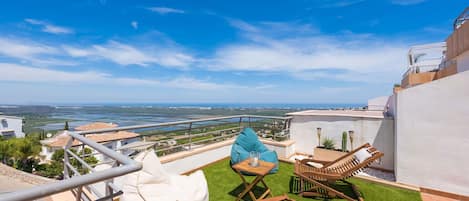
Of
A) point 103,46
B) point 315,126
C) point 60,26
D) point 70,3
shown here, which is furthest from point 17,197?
point 60,26

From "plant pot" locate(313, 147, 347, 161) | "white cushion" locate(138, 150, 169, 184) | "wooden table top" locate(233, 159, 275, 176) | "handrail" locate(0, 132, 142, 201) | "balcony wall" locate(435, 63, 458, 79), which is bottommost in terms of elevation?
"plant pot" locate(313, 147, 347, 161)

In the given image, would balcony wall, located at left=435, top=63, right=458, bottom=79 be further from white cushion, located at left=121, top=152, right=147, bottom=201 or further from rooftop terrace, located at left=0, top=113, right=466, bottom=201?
white cushion, located at left=121, top=152, right=147, bottom=201

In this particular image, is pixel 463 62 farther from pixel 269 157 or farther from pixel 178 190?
pixel 178 190

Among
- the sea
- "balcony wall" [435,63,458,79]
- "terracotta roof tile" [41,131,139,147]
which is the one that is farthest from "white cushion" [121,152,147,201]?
"balcony wall" [435,63,458,79]

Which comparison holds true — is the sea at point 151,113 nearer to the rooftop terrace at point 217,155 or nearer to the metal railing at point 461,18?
the rooftop terrace at point 217,155

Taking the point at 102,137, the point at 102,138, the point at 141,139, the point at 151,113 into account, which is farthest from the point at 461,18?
the point at 151,113

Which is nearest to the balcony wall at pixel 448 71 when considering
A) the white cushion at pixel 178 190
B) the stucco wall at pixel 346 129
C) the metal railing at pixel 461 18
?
the metal railing at pixel 461 18
